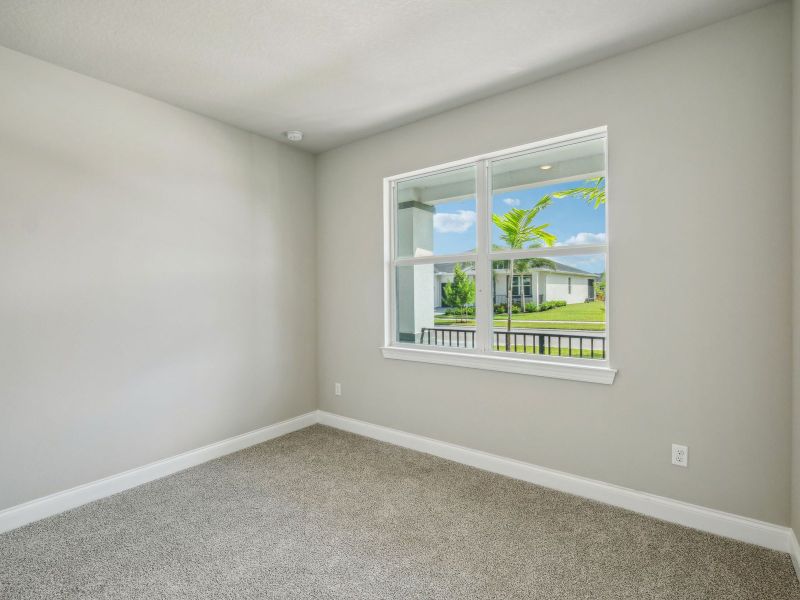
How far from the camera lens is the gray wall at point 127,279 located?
2.27 m

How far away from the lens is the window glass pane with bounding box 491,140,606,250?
2.57 metres

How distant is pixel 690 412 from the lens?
7.13 feet

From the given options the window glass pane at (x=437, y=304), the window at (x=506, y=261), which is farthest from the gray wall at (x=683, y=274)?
the window glass pane at (x=437, y=304)

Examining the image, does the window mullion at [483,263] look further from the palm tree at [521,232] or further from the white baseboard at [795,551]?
the white baseboard at [795,551]

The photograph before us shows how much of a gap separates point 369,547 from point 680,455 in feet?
5.42

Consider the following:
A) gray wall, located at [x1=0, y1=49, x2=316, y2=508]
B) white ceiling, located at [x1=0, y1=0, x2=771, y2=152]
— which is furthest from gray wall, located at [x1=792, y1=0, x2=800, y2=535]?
gray wall, located at [x1=0, y1=49, x2=316, y2=508]

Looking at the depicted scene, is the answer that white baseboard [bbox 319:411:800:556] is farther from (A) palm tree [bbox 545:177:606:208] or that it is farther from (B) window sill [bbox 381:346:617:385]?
(A) palm tree [bbox 545:177:606:208]

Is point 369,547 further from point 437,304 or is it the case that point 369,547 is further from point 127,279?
point 127,279

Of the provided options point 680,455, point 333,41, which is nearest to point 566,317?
point 680,455

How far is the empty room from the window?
22 mm

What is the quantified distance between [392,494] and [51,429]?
1956 millimetres

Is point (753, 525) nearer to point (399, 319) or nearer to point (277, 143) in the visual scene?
point (399, 319)

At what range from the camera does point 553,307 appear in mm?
2729

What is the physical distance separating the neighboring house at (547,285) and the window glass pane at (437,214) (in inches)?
11.4
